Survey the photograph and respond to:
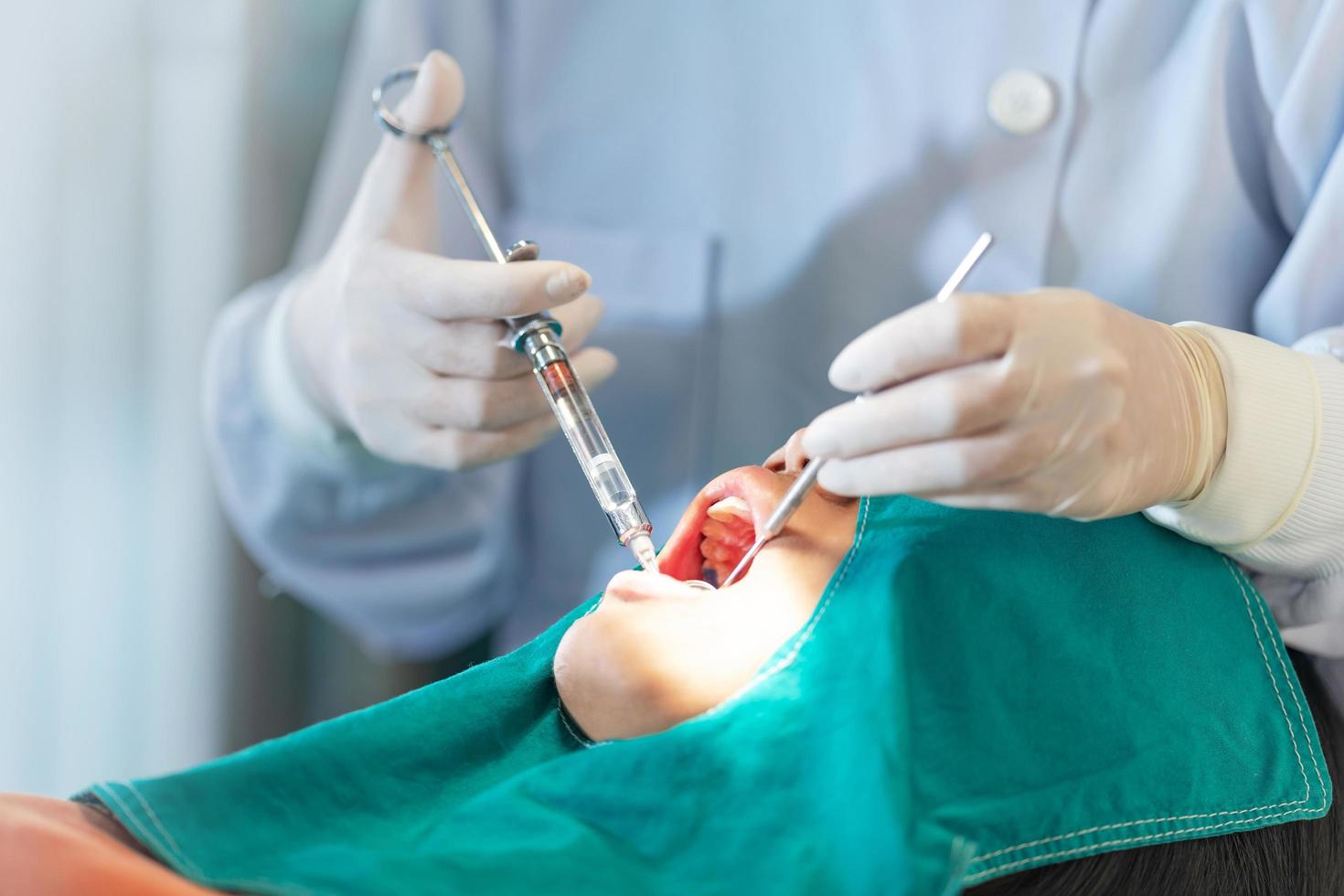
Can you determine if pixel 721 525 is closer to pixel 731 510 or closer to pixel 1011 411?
pixel 731 510

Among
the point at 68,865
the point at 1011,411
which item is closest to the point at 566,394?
the point at 1011,411

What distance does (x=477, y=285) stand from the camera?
111 centimetres

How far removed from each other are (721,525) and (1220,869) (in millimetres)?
450

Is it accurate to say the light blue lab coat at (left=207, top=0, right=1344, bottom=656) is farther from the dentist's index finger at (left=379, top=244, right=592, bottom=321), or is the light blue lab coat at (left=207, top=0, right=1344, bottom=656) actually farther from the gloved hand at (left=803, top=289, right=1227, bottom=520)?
the gloved hand at (left=803, top=289, right=1227, bottom=520)

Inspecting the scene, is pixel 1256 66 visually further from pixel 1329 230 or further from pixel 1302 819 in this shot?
pixel 1302 819

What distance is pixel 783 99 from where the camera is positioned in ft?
4.57

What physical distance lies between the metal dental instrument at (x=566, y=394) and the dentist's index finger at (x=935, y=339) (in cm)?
26

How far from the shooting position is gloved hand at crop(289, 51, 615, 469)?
1.21 metres

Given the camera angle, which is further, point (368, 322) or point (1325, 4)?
point (368, 322)

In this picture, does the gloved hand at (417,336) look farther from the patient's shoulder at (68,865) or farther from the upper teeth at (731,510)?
the patient's shoulder at (68,865)

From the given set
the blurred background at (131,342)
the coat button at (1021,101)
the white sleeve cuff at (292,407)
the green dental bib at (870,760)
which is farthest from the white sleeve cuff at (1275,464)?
the blurred background at (131,342)

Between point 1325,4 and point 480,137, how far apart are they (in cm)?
100

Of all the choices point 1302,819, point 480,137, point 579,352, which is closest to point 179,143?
point 480,137

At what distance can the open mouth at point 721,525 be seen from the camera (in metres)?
0.88
